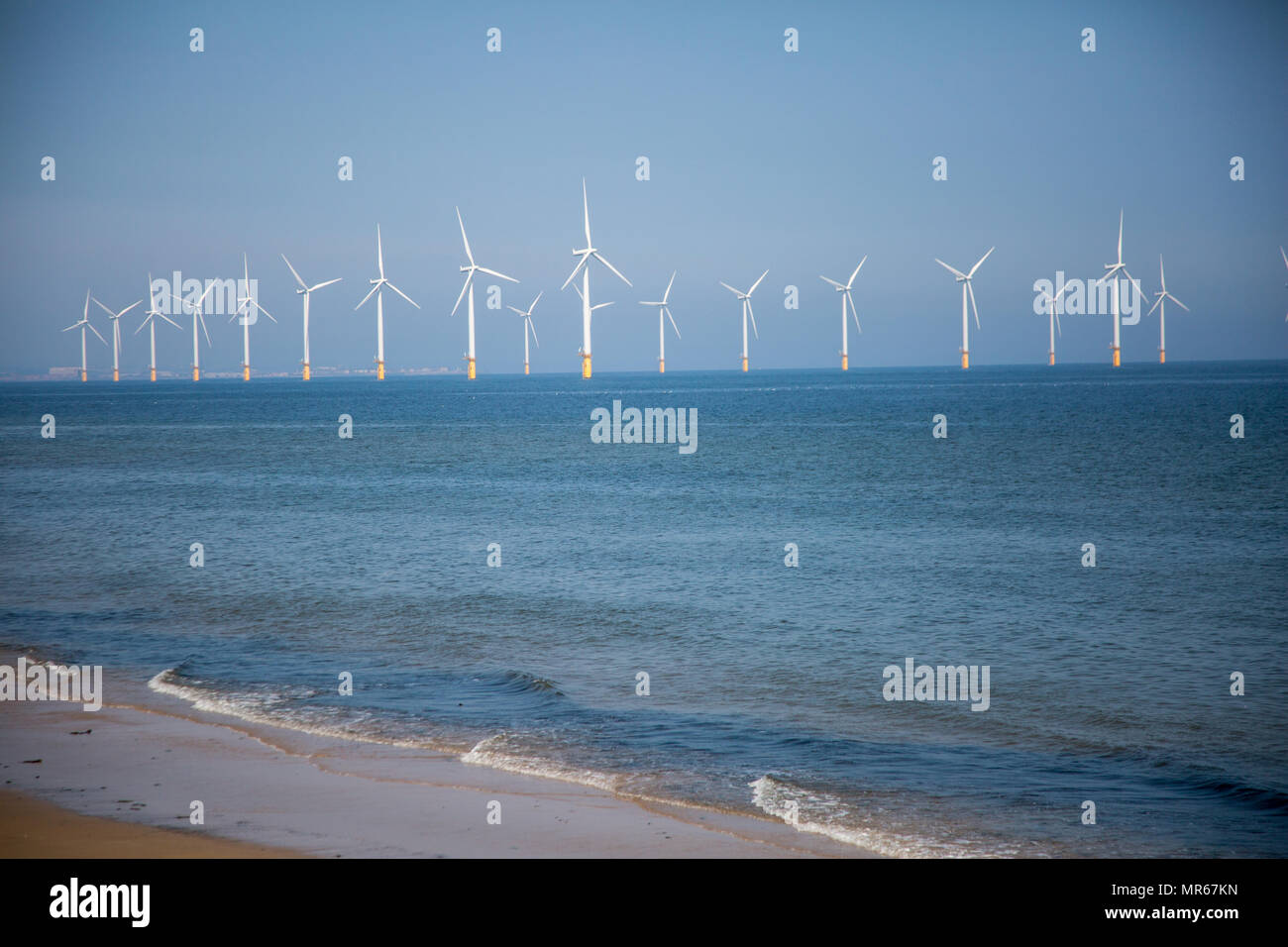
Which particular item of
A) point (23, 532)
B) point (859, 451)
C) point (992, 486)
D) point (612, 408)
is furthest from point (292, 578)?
point (612, 408)

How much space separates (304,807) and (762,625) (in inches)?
444

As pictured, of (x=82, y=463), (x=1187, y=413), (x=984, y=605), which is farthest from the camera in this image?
(x=1187, y=413)

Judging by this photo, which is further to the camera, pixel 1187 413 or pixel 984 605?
pixel 1187 413

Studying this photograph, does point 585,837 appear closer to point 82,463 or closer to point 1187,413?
point 82,463

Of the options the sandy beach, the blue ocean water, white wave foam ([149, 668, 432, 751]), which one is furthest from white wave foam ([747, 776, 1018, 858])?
white wave foam ([149, 668, 432, 751])

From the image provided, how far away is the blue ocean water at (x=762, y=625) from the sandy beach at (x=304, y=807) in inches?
28.8

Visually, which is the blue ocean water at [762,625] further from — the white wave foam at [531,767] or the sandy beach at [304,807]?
the sandy beach at [304,807]

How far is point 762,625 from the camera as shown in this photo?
66.5ft

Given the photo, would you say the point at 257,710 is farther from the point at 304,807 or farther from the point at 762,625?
the point at 762,625

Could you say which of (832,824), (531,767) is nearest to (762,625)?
(531,767)

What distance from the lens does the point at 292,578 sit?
26.4 m

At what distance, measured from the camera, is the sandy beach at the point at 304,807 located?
9461 mm
